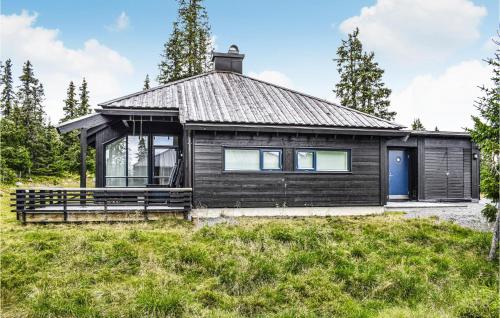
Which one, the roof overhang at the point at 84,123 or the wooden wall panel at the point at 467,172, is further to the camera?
the wooden wall panel at the point at 467,172

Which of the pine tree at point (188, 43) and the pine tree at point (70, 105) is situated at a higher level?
the pine tree at point (188, 43)

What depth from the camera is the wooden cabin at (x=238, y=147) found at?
11.3m

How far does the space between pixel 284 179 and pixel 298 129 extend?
166cm

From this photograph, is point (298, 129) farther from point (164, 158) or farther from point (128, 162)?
point (128, 162)

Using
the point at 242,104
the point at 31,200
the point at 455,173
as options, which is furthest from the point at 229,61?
the point at 455,173

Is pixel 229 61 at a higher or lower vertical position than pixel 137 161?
higher

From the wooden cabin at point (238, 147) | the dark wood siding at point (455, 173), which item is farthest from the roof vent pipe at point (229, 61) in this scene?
the dark wood siding at point (455, 173)

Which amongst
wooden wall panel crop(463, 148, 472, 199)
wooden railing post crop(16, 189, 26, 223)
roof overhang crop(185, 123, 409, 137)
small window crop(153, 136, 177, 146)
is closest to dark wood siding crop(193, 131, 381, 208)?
roof overhang crop(185, 123, 409, 137)

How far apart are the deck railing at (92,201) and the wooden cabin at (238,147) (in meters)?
0.16

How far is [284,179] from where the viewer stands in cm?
1184

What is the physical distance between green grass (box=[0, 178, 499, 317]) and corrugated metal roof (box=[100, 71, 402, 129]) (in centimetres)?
421

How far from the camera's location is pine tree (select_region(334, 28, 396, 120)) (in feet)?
86.7

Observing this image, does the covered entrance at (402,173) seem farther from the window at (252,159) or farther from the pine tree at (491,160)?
the pine tree at (491,160)

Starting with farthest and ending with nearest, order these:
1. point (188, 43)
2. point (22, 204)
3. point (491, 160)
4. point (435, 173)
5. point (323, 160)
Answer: point (188, 43) → point (435, 173) → point (323, 160) → point (22, 204) → point (491, 160)
